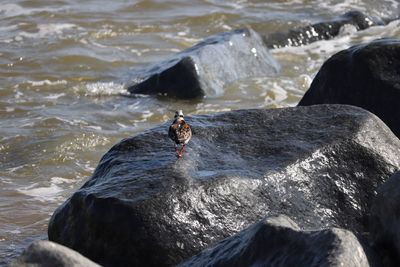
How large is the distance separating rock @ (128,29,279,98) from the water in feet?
0.46

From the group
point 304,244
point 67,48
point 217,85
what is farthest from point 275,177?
point 67,48

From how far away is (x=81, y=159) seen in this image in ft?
28.2

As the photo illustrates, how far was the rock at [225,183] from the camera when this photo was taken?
198 inches

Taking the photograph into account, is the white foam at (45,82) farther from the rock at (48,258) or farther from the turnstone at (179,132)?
the rock at (48,258)

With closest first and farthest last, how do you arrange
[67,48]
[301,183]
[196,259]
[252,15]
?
[196,259]
[301,183]
[67,48]
[252,15]

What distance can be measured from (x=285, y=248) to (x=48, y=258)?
0.98m

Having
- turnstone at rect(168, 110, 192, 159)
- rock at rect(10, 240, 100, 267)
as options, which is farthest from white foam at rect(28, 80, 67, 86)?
rock at rect(10, 240, 100, 267)

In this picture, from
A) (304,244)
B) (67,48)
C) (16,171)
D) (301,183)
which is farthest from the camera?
(67,48)

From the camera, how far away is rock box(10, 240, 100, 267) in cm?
387

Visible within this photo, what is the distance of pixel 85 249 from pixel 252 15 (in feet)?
32.4

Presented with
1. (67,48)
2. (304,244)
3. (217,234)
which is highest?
(304,244)

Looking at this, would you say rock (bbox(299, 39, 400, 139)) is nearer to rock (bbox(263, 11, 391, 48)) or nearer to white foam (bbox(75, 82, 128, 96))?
white foam (bbox(75, 82, 128, 96))

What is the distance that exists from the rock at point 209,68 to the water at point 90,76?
0.14m

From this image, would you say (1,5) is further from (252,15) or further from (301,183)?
(301,183)
